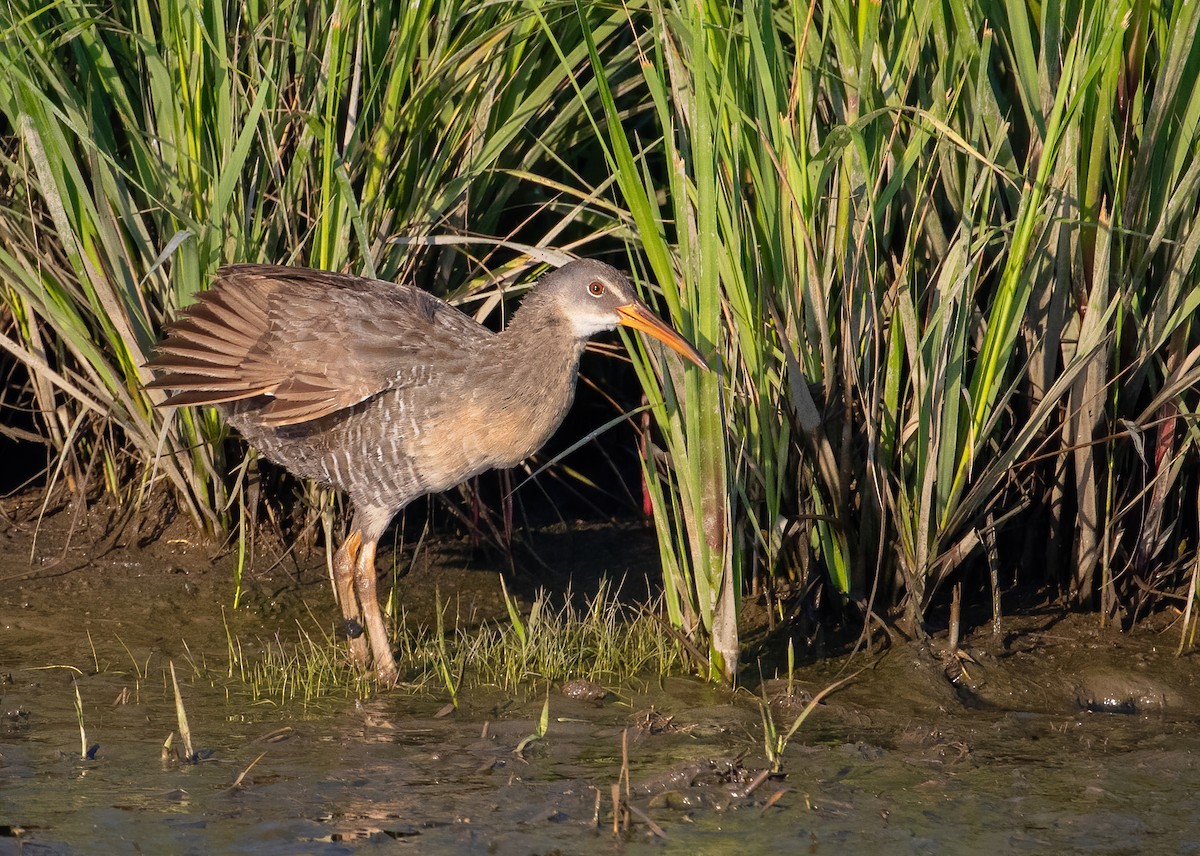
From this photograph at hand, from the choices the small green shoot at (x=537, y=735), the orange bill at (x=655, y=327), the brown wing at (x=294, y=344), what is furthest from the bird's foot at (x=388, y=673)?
the orange bill at (x=655, y=327)

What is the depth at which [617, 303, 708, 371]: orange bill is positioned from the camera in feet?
13.4

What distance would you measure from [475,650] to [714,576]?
889 mm

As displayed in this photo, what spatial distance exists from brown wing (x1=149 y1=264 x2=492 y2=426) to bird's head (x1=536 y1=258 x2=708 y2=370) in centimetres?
37

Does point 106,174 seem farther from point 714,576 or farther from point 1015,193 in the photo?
point 1015,193

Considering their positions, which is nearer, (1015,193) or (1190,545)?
(1015,193)

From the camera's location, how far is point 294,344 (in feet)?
15.6

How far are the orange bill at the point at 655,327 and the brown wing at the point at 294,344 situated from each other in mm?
672

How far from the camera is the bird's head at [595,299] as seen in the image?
4363mm

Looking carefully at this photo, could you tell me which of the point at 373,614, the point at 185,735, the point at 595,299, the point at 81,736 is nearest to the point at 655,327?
the point at 595,299

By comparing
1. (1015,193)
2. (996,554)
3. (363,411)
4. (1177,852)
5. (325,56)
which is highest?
(325,56)

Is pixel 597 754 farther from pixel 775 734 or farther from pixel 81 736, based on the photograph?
pixel 81 736

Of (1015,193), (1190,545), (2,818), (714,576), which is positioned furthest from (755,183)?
(2,818)

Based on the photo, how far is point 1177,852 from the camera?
3398mm

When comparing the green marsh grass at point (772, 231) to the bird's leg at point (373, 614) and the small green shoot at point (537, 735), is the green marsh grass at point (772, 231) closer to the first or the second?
the bird's leg at point (373, 614)
